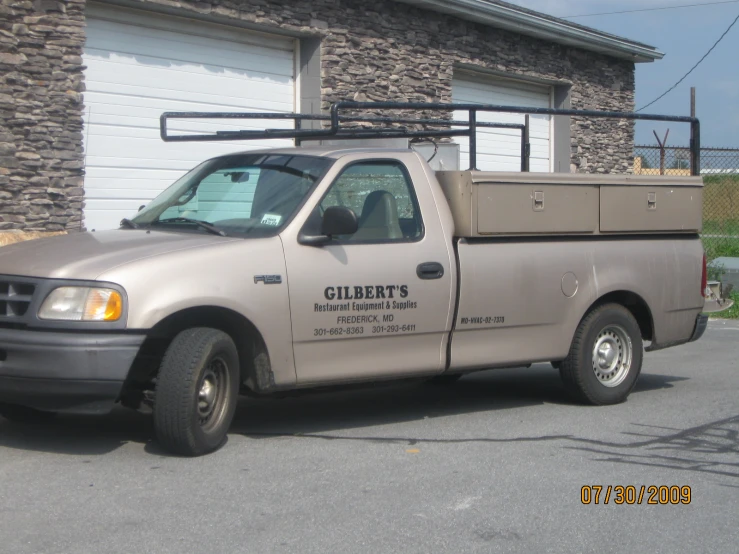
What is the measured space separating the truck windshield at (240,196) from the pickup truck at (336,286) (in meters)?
0.02

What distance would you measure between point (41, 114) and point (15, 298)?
6406 mm

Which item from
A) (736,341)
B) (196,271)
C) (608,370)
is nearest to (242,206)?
(196,271)

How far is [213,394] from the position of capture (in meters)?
6.26

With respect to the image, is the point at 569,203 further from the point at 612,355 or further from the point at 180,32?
the point at 180,32

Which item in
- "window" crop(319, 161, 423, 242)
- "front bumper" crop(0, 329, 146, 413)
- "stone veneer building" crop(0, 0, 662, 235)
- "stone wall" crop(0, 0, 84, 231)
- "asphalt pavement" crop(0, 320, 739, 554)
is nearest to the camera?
"asphalt pavement" crop(0, 320, 739, 554)

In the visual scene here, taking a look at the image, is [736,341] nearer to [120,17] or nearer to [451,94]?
[451,94]

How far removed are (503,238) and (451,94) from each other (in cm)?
1054

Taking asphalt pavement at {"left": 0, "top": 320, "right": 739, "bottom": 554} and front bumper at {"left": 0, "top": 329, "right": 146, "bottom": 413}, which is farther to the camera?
front bumper at {"left": 0, "top": 329, "right": 146, "bottom": 413}

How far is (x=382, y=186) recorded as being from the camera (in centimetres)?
721

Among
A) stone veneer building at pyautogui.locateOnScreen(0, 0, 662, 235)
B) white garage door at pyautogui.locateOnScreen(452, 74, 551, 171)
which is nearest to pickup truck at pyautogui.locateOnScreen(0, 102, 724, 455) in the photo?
stone veneer building at pyautogui.locateOnScreen(0, 0, 662, 235)

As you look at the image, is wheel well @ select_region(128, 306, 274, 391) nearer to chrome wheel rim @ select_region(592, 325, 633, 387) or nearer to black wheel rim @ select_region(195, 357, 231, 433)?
black wheel rim @ select_region(195, 357, 231, 433)
